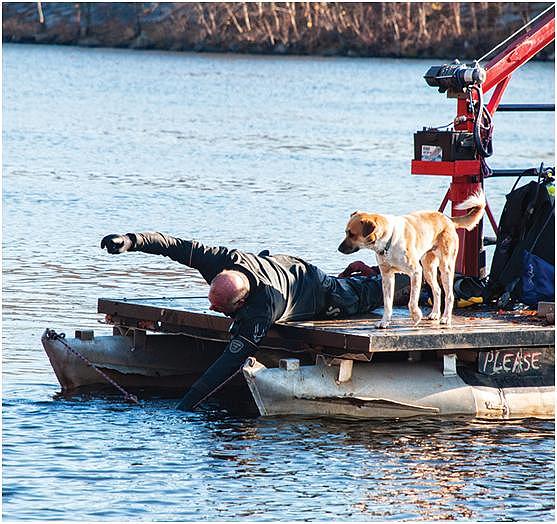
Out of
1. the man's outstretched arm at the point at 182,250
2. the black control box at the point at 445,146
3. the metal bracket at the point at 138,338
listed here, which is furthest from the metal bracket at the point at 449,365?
the metal bracket at the point at 138,338

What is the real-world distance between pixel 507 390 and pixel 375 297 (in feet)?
3.78

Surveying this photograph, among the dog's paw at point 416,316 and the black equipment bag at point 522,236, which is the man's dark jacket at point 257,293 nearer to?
the dog's paw at point 416,316

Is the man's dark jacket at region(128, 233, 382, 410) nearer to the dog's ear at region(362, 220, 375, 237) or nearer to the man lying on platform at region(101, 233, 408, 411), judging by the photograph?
the man lying on platform at region(101, 233, 408, 411)

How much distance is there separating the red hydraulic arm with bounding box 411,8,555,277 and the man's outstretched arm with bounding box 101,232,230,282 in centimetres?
215

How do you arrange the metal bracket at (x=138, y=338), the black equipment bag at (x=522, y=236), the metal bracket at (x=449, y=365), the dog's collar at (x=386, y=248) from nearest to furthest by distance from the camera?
the dog's collar at (x=386, y=248) < the metal bracket at (x=449, y=365) < the black equipment bag at (x=522, y=236) < the metal bracket at (x=138, y=338)

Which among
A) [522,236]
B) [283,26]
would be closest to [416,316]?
[522,236]

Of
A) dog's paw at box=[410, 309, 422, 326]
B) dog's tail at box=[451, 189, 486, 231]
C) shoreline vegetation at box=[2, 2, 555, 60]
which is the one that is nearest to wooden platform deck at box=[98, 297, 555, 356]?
dog's paw at box=[410, 309, 422, 326]

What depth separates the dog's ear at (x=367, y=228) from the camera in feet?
33.0

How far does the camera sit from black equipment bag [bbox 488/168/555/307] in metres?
11.6

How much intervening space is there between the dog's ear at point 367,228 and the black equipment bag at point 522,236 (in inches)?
75.8

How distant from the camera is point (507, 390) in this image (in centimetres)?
1109

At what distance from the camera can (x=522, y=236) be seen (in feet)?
38.5

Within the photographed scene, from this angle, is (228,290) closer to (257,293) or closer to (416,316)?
(257,293)

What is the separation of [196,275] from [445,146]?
518 cm
